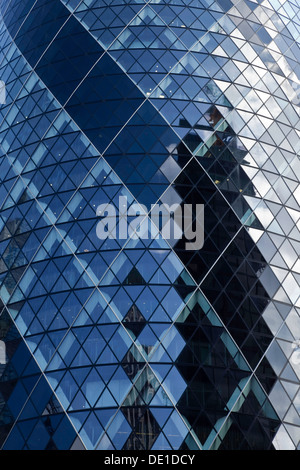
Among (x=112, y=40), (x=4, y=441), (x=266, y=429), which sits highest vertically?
(x=112, y=40)

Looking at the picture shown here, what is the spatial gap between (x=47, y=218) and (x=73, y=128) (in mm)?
4033

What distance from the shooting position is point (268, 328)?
2961 centimetres

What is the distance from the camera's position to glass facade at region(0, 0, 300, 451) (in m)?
27.8

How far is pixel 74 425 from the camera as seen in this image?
27.5m

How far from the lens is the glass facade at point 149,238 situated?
2778cm

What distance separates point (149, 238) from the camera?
1171 inches

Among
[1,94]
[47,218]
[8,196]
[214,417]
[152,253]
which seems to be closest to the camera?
[214,417]

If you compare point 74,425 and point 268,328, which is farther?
point 268,328

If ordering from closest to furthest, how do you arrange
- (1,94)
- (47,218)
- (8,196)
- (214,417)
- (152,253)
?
(214,417) < (152,253) < (47,218) < (8,196) < (1,94)

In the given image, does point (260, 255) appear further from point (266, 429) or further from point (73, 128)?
point (73, 128)

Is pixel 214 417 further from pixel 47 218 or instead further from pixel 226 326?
pixel 47 218

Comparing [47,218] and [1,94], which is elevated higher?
[1,94]

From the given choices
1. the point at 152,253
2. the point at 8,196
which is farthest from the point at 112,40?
the point at 152,253

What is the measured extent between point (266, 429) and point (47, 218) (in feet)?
38.7
